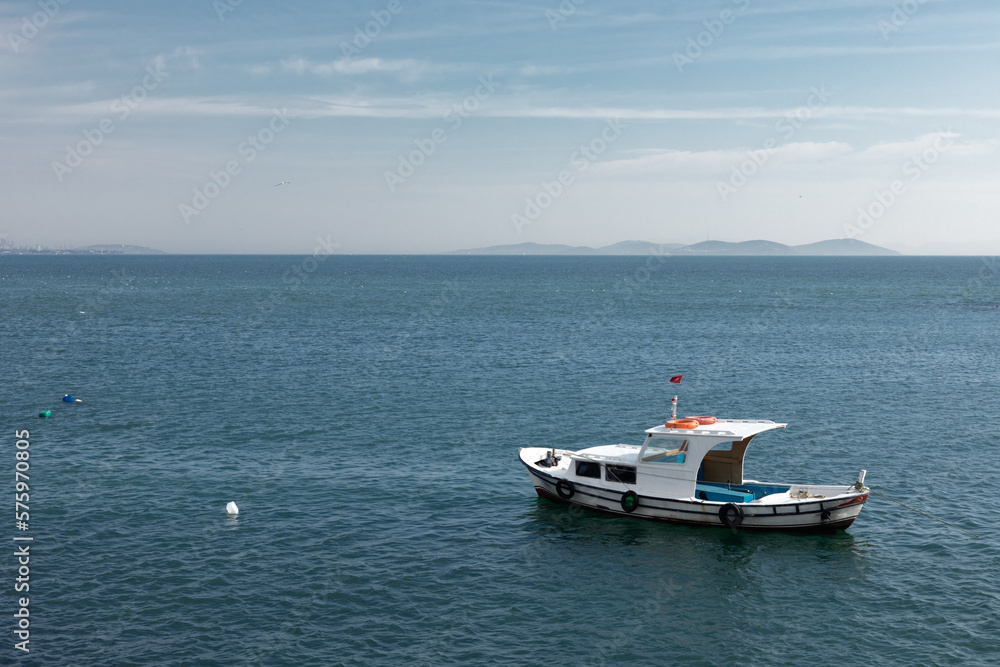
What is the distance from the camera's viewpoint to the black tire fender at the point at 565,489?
3750cm

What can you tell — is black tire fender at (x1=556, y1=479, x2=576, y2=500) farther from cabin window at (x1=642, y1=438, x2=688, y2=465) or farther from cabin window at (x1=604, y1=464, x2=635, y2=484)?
cabin window at (x1=642, y1=438, x2=688, y2=465)

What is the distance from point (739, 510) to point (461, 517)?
40.6 ft

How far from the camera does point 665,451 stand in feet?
119

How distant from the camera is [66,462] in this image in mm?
43812

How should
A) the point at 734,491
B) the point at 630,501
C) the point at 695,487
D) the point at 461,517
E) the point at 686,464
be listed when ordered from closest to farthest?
1. the point at 686,464
2. the point at 695,487
3. the point at 630,501
4. the point at 461,517
5. the point at 734,491

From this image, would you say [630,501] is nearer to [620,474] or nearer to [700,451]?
[620,474]

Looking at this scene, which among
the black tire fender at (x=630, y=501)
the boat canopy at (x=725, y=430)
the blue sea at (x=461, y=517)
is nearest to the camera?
the blue sea at (x=461, y=517)

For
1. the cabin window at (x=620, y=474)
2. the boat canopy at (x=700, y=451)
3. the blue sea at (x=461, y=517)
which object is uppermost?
the boat canopy at (x=700, y=451)

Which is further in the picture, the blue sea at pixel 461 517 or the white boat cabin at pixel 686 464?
the white boat cabin at pixel 686 464

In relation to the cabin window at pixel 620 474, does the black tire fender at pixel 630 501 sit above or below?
below

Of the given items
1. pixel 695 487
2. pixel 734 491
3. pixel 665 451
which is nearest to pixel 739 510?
pixel 695 487

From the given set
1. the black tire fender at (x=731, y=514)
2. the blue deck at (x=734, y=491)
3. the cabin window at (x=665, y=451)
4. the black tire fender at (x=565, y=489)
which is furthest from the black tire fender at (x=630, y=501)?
the black tire fender at (x=731, y=514)

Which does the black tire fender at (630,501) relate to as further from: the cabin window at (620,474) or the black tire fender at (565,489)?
the black tire fender at (565,489)

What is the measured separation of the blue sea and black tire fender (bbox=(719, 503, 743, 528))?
0.70 meters
